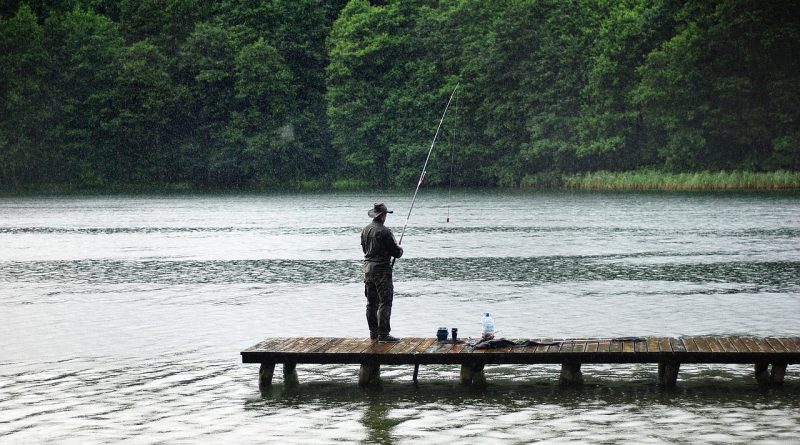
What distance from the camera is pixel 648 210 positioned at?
5922 cm

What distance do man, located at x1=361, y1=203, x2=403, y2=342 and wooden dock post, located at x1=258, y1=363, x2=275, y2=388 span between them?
1.45m

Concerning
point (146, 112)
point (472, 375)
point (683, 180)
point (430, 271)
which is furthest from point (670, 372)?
point (146, 112)

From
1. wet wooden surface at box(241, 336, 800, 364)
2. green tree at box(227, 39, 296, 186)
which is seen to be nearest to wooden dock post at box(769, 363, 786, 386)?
wet wooden surface at box(241, 336, 800, 364)

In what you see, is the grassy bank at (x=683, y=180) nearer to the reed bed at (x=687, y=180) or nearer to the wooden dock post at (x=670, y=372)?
the reed bed at (x=687, y=180)

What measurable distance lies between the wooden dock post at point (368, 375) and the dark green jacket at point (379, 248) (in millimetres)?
1353

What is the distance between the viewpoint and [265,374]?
1465 centimetres

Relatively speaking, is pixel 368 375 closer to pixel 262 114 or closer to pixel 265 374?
pixel 265 374

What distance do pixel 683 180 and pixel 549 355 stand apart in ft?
253

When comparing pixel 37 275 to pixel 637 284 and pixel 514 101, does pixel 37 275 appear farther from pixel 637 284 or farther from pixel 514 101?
pixel 514 101

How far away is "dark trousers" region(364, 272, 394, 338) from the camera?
1520 centimetres

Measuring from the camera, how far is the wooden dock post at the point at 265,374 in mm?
14633

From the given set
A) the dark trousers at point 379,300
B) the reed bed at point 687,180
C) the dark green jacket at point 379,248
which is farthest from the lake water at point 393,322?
the reed bed at point 687,180

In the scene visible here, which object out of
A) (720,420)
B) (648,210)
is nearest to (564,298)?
(720,420)

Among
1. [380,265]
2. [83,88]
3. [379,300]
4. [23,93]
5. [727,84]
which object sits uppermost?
[83,88]
